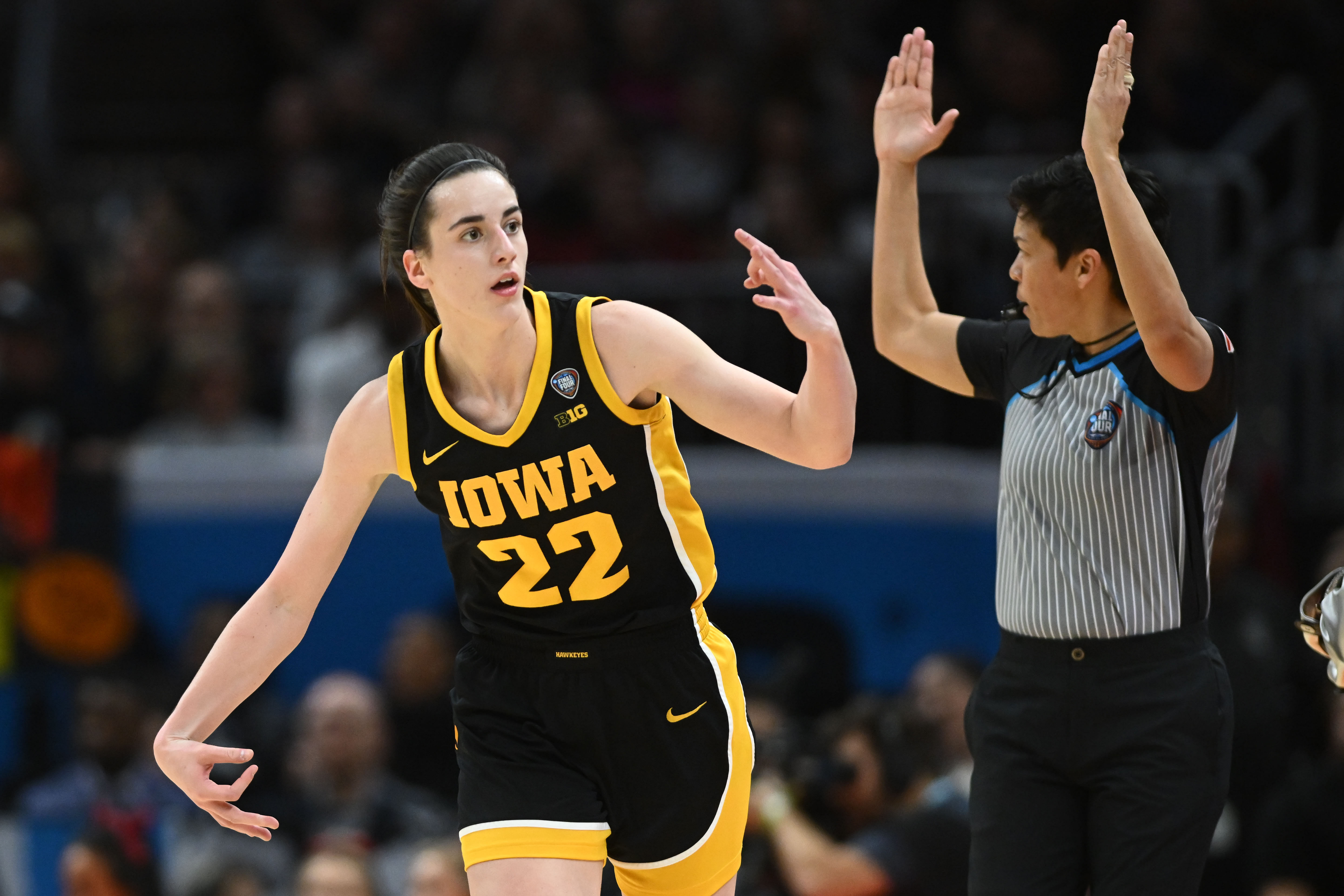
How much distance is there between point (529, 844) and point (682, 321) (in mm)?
4828

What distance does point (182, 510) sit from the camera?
835cm

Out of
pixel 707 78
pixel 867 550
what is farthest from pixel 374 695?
pixel 707 78

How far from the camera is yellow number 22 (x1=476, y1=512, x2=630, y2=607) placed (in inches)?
144

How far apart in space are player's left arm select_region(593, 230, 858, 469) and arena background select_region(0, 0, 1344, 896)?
2.52m

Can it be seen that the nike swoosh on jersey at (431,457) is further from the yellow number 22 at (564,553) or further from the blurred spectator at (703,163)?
the blurred spectator at (703,163)

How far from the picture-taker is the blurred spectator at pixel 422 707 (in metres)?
7.38

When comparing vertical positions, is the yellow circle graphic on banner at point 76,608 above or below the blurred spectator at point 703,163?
below

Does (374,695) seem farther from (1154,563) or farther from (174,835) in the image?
(1154,563)

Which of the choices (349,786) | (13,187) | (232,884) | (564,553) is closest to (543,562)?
(564,553)

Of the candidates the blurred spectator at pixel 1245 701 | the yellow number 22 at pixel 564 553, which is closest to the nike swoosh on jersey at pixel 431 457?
the yellow number 22 at pixel 564 553

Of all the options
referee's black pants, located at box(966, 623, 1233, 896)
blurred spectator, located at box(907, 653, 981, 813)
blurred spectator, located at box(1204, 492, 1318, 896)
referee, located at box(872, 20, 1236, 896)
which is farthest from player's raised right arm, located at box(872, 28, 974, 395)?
blurred spectator, located at box(1204, 492, 1318, 896)

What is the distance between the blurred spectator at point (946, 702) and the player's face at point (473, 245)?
8.98 feet

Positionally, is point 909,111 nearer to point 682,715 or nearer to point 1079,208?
point 1079,208

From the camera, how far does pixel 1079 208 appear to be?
12.1ft
